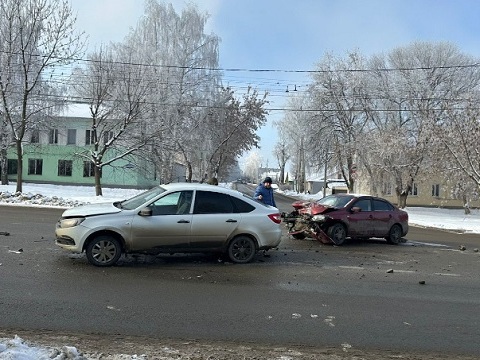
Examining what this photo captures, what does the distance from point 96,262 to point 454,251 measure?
10.5 m

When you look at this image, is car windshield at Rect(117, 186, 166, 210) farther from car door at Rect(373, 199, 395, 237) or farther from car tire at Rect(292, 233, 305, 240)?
car door at Rect(373, 199, 395, 237)

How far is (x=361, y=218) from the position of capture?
14188 millimetres

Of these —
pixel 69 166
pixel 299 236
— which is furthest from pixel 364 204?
pixel 69 166

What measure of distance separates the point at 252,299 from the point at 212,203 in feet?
9.44

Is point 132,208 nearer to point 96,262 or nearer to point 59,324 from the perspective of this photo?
point 96,262

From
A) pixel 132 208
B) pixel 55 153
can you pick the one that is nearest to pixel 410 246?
pixel 132 208

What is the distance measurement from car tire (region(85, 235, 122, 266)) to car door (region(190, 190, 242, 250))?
149 centimetres

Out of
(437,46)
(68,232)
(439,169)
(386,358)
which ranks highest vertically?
(437,46)

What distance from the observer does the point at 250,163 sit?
196 m

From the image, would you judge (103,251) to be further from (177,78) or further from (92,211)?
(177,78)

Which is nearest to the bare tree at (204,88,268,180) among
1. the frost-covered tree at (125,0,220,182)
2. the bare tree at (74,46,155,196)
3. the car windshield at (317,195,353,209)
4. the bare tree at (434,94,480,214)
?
the frost-covered tree at (125,0,220,182)

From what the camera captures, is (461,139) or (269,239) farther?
(461,139)

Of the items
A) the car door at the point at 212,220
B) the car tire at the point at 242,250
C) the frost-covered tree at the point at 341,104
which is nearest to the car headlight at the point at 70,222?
the car door at the point at 212,220

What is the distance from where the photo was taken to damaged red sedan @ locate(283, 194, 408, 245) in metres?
13.6
